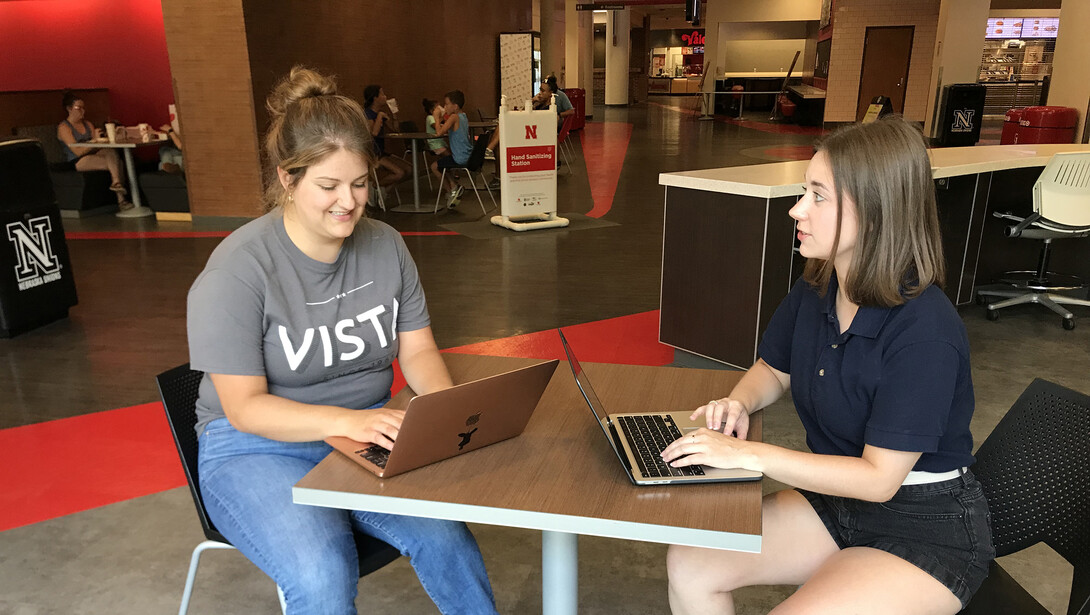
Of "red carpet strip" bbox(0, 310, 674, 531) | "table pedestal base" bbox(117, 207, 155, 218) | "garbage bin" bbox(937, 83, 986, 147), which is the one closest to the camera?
"red carpet strip" bbox(0, 310, 674, 531)

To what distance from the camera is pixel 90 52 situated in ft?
30.9

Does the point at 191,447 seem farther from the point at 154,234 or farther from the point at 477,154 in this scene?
the point at 477,154

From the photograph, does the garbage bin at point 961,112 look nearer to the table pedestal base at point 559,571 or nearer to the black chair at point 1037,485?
the black chair at point 1037,485

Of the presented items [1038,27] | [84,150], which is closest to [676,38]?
[1038,27]

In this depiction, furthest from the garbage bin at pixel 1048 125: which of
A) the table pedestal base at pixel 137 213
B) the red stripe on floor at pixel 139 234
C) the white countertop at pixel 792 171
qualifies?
the table pedestal base at pixel 137 213

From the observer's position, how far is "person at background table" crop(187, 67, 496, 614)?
1567 mm

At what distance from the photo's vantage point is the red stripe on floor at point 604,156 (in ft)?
31.4

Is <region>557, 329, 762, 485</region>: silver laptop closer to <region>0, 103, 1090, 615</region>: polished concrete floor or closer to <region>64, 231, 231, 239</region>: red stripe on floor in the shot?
<region>0, 103, 1090, 615</region>: polished concrete floor

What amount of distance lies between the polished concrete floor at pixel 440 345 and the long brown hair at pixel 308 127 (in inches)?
51.2

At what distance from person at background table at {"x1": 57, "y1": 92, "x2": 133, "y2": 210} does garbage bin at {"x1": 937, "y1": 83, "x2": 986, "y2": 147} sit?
42.4ft

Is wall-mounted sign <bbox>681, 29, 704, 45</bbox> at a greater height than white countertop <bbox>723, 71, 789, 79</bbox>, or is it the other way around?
wall-mounted sign <bbox>681, 29, 704, 45</bbox>

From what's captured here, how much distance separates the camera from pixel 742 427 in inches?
62.9

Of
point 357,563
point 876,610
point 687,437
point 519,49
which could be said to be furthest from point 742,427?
point 519,49

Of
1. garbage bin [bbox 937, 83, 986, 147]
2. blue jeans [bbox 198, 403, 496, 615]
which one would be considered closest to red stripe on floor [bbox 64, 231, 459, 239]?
blue jeans [bbox 198, 403, 496, 615]
